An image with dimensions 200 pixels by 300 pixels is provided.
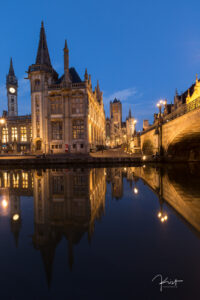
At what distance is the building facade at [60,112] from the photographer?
46.9m

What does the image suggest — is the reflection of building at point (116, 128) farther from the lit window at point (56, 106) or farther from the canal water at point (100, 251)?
the canal water at point (100, 251)

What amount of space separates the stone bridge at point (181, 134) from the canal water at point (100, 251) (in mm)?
14855

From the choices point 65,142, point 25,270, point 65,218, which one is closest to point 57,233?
point 65,218

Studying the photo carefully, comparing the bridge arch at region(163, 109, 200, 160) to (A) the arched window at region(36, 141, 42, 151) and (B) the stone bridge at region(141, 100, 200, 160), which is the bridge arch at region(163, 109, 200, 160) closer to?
(B) the stone bridge at region(141, 100, 200, 160)

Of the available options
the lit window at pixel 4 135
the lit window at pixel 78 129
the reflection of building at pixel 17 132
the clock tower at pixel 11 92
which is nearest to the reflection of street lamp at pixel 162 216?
the lit window at pixel 78 129

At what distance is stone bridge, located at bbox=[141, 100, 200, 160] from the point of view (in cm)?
1911

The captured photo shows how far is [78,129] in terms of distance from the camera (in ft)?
158

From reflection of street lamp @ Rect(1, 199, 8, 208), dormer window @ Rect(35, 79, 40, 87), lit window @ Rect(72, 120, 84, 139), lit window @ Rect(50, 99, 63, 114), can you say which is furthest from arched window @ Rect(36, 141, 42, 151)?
reflection of street lamp @ Rect(1, 199, 8, 208)

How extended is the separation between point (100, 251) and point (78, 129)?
4558 centimetres

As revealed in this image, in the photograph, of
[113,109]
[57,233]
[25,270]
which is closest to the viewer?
[25,270]

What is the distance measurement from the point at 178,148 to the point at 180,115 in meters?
8.23

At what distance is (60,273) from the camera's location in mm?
3094

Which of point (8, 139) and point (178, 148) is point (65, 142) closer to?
point (178, 148)

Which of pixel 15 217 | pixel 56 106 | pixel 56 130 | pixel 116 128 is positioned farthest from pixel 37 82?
pixel 116 128
